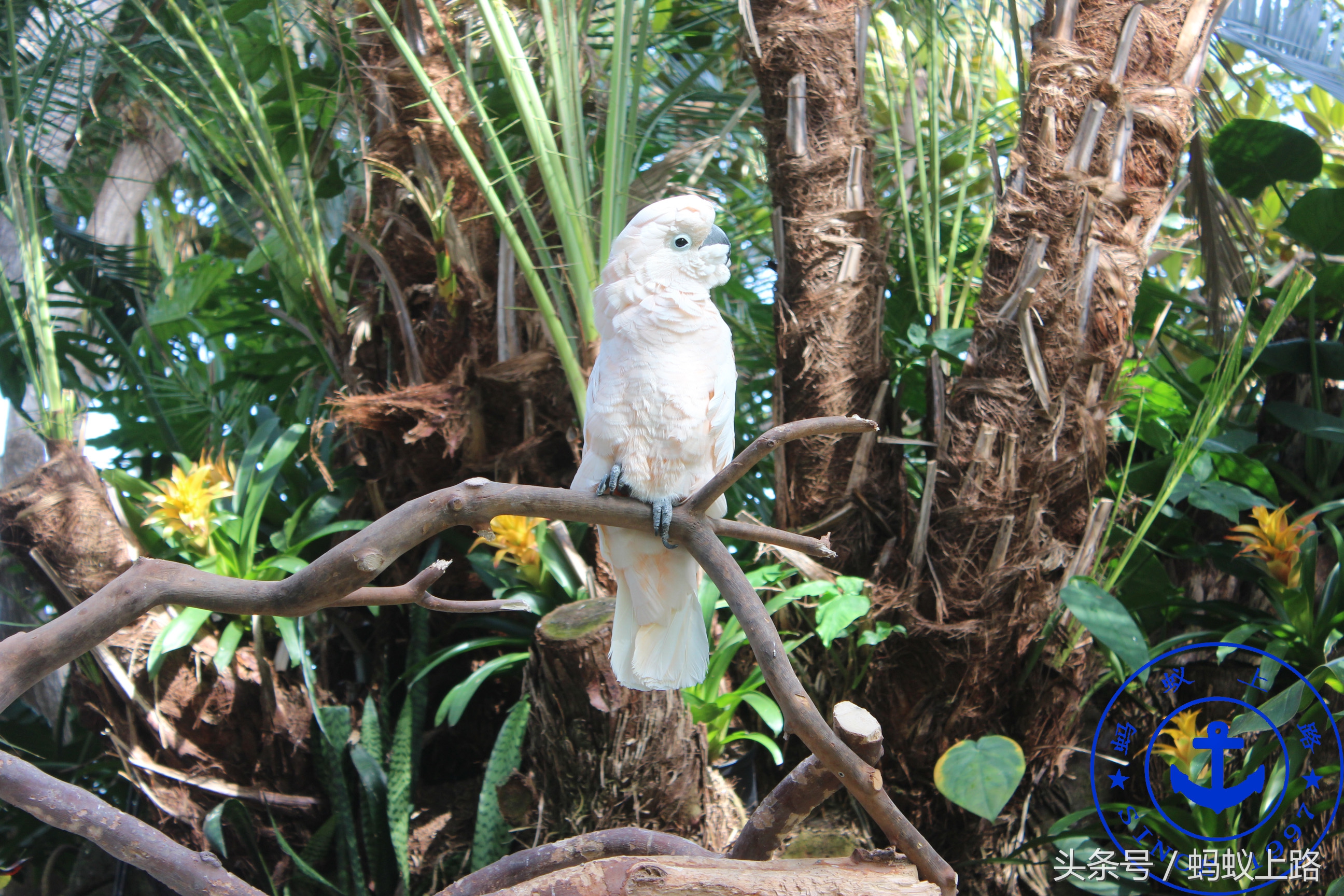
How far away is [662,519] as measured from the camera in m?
1.24

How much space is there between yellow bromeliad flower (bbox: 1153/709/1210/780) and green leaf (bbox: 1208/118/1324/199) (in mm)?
1501

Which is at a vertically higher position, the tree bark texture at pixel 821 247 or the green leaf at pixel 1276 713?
the tree bark texture at pixel 821 247

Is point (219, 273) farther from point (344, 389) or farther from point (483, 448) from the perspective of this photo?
point (483, 448)

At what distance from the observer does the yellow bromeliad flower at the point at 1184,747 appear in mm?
1840

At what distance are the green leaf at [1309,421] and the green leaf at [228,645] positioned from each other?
108 inches

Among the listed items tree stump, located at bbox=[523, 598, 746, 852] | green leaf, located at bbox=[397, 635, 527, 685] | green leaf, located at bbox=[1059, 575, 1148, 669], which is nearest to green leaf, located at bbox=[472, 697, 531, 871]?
tree stump, located at bbox=[523, 598, 746, 852]

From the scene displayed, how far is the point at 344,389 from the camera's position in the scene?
2.34 m

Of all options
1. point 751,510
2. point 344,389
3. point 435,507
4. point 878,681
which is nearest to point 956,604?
point 878,681

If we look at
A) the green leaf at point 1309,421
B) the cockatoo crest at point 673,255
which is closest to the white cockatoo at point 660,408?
the cockatoo crest at point 673,255

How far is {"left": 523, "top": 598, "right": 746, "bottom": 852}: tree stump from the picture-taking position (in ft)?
5.58

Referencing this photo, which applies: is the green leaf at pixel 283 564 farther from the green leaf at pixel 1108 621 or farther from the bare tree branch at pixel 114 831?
the green leaf at pixel 1108 621

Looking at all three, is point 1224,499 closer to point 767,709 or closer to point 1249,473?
point 1249,473

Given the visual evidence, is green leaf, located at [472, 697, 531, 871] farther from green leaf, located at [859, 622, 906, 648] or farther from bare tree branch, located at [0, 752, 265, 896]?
bare tree branch, located at [0, 752, 265, 896]

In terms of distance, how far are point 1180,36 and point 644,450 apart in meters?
1.70
